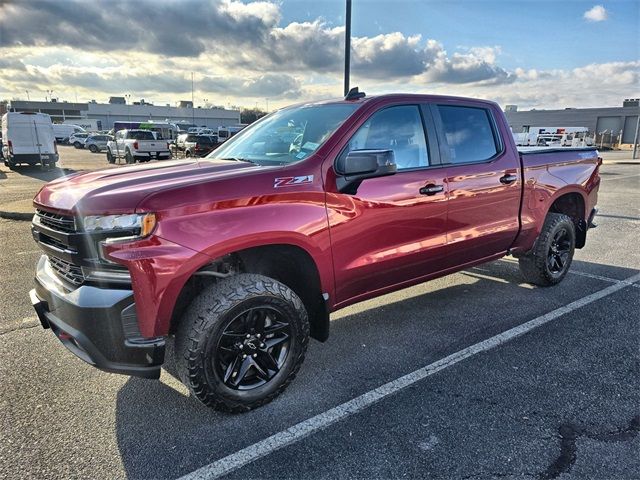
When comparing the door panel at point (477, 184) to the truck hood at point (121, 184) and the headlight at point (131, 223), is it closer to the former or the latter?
the truck hood at point (121, 184)

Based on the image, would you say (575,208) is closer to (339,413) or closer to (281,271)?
(281,271)

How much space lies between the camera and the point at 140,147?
2147 cm

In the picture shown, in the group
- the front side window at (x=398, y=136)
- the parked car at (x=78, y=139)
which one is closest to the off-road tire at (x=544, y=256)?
the front side window at (x=398, y=136)

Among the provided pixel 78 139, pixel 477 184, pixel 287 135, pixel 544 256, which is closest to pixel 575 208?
pixel 544 256

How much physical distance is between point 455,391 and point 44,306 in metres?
2.73

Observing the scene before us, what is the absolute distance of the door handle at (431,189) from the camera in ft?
12.2

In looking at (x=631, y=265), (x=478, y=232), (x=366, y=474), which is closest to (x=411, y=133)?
(x=478, y=232)

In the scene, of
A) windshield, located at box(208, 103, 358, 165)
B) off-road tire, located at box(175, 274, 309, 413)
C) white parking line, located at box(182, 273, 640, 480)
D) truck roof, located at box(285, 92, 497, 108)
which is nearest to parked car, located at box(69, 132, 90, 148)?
windshield, located at box(208, 103, 358, 165)

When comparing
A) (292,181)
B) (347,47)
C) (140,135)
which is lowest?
(292,181)

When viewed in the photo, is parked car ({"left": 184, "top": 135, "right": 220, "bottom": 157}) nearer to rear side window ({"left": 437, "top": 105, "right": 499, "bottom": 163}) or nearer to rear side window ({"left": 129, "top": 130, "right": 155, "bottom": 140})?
rear side window ({"left": 129, "top": 130, "right": 155, "bottom": 140})

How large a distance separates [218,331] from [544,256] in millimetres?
3803

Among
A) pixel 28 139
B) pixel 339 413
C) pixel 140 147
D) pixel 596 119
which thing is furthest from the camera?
pixel 596 119

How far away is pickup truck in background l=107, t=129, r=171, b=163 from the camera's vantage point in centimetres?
2153

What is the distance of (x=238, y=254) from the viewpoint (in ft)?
10.3
